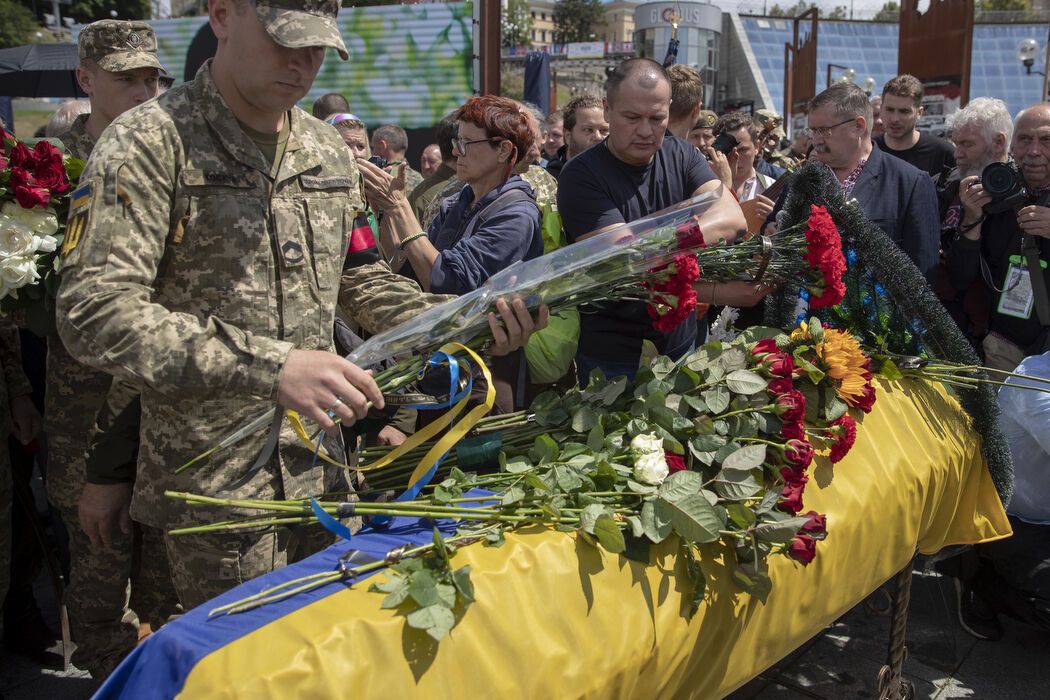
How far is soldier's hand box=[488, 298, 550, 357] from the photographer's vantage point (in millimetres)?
1846

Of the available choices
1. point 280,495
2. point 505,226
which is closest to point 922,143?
point 505,226

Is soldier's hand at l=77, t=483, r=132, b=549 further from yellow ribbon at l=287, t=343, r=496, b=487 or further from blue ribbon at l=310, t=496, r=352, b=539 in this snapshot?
blue ribbon at l=310, t=496, r=352, b=539

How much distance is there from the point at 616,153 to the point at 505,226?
47cm

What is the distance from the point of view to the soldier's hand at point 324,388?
1.47 metres

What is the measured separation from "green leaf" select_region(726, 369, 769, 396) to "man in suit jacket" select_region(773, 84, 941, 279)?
1629 mm

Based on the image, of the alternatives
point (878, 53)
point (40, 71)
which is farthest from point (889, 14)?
point (40, 71)

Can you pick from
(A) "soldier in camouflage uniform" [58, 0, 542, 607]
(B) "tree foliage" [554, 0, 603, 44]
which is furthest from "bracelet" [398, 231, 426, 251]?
(B) "tree foliage" [554, 0, 603, 44]

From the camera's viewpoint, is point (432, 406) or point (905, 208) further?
point (905, 208)

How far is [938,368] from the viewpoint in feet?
8.26

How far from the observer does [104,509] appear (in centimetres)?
203

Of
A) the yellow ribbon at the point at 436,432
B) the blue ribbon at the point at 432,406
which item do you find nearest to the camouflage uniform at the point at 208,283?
the yellow ribbon at the point at 436,432

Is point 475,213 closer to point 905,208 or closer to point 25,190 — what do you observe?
point 25,190

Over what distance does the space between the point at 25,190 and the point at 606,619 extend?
2.05 meters

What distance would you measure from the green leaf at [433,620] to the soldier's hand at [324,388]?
356 millimetres
